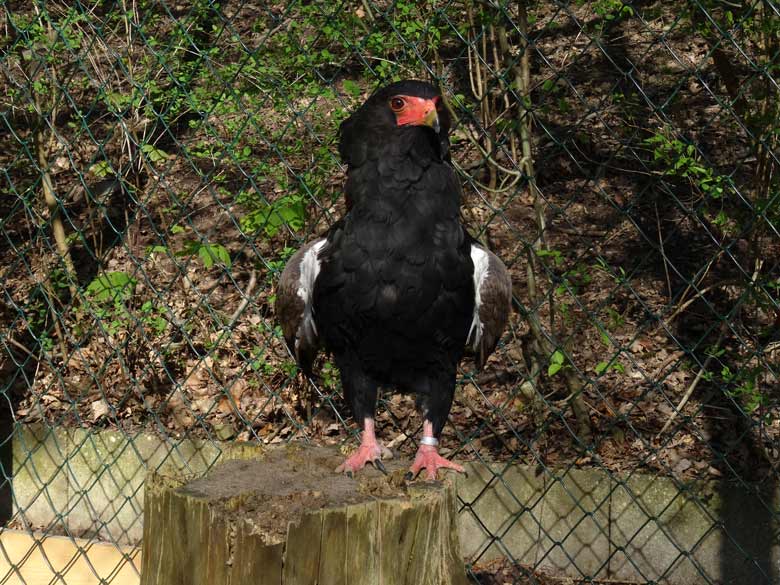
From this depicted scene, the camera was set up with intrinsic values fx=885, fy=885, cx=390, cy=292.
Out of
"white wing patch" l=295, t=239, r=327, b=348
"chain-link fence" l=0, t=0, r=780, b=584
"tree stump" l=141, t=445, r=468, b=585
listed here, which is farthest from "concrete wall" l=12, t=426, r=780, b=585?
"tree stump" l=141, t=445, r=468, b=585

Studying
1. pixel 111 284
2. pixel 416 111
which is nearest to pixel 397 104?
pixel 416 111

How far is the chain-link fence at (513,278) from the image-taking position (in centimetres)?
328

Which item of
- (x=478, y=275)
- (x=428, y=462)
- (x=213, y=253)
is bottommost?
(x=428, y=462)

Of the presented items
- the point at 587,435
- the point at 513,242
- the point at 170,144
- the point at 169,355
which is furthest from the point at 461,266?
the point at 170,144

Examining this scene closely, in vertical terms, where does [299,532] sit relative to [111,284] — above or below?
above

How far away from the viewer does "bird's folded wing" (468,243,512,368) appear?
108 inches

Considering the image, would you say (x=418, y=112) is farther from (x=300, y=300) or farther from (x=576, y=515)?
(x=576, y=515)

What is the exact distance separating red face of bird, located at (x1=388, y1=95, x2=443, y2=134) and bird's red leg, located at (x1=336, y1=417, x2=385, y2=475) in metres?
0.92

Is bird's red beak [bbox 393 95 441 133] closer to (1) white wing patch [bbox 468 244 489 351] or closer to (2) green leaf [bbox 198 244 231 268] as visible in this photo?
(1) white wing patch [bbox 468 244 489 351]

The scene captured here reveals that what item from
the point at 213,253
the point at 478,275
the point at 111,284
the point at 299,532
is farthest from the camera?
the point at 111,284

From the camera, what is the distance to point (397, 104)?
2.57m

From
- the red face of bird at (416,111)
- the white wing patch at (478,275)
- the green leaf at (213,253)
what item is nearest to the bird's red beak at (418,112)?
the red face of bird at (416,111)

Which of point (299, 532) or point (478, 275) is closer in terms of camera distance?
point (299, 532)

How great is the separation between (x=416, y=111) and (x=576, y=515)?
1883 millimetres
